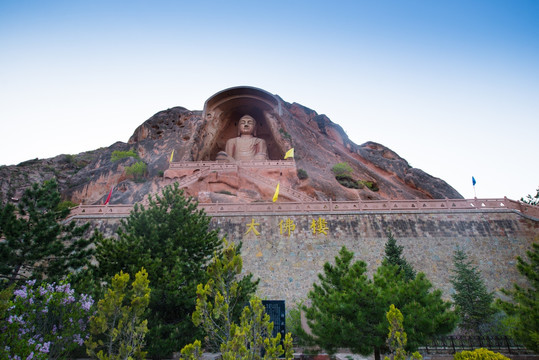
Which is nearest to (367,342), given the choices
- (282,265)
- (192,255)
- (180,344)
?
(180,344)

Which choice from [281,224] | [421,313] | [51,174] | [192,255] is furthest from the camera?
[51,174]

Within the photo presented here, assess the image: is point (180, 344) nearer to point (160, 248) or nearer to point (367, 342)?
point (160, 248)

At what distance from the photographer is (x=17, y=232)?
9812 millimetres

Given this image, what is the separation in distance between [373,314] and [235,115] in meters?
26.5

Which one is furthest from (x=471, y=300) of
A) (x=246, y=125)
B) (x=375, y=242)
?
(x=246, y=125)

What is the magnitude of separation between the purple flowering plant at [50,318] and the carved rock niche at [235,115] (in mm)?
20711

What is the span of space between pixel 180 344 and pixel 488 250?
13.4 m

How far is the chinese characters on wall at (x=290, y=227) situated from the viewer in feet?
51.7

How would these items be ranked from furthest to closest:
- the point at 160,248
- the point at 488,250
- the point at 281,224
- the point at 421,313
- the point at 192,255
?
the point at 281,224 → the point at 488,250 → the point at 192,255 → the point at 160,248 → the point at 421,313

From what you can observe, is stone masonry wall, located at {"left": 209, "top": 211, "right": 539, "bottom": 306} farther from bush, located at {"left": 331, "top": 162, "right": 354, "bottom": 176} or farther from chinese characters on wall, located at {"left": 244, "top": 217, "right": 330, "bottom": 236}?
bush, located at {"left": 331, "top": 162, "right": 354, "bottom": 176}

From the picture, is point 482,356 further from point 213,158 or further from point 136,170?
point 213,158

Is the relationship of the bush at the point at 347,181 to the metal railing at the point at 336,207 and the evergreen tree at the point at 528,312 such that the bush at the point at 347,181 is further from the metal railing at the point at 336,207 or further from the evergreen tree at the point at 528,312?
the evergreen tree at the point at 528,312

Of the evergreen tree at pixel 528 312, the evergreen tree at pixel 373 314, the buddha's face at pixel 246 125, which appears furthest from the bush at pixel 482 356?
the buddha's face at pixel 246 125

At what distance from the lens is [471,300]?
12.6 meters
